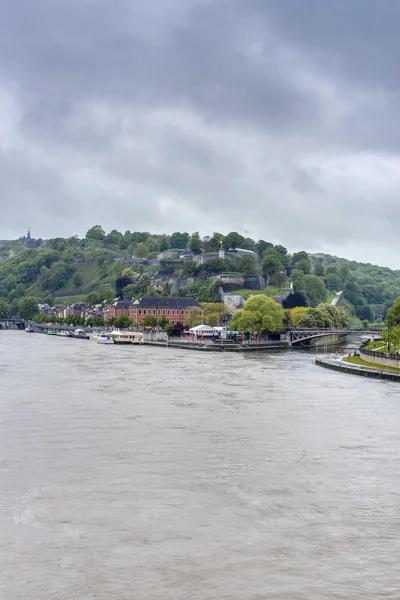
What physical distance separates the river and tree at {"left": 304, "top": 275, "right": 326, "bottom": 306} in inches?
4873

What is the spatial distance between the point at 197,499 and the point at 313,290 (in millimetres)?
145759

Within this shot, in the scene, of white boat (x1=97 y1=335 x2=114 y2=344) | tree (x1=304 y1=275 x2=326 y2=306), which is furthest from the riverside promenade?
tree (x1=304 y1=275 x2=326 y2=306)

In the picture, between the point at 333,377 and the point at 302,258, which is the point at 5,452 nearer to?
the point at 333,377

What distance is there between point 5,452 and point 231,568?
1178cm

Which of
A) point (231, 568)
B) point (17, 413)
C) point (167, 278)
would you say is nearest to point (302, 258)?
point (167, 278)

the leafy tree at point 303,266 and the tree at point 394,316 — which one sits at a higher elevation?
the leafy tree at point 303,266

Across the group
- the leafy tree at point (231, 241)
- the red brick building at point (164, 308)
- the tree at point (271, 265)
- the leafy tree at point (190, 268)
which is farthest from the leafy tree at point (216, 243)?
the red brick building at point (164, 308)

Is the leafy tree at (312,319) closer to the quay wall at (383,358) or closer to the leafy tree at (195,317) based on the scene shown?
the leafy tree at (195,317)

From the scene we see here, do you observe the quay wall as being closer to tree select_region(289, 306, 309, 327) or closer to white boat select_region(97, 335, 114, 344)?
tree select_region(289, 306, 309, 327)

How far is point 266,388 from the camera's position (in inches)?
1777

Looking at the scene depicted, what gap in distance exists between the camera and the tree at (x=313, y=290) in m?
161

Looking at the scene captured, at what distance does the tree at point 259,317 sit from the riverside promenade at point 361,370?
33.8 metres

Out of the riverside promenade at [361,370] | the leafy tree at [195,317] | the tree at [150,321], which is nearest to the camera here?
the riverside promenade at [361,370]

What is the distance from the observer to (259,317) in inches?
3967
